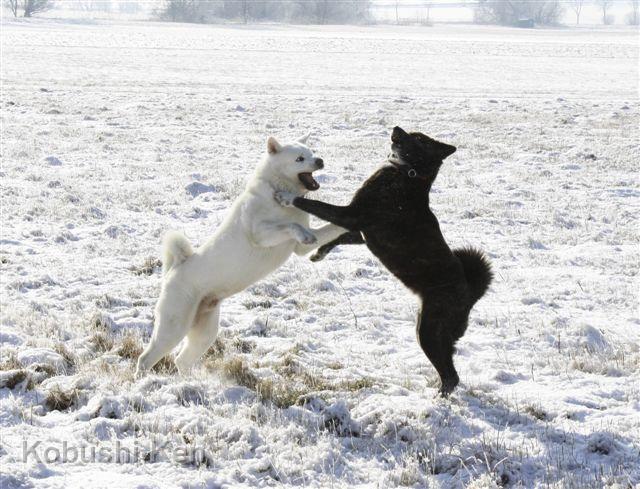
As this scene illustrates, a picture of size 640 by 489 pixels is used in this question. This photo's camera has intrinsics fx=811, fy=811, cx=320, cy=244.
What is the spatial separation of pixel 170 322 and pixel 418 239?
163cm

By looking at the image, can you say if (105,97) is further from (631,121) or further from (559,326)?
(559,326)

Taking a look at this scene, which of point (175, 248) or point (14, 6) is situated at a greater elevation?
point (14, 6)

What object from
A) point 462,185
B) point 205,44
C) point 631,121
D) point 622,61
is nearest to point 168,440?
point 462,185

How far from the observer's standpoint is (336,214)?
15.7 ft

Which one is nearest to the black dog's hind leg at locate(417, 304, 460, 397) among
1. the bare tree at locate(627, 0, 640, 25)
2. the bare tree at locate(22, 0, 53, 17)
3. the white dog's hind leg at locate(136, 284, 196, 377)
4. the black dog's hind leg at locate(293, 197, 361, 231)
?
the black dog's hind leg at locate(293, 197, 361, 231)

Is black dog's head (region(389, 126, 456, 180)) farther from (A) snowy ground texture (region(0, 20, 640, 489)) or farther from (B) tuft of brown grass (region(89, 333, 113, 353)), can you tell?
(B) tuft of brown grass (region(89, 333, 113, 353))

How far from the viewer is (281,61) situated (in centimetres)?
3425

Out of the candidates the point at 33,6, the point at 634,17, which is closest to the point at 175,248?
the point at 33,6

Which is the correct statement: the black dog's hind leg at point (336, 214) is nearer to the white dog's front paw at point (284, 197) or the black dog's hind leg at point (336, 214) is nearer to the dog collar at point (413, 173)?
the white dog's front paw at point (284, 197)

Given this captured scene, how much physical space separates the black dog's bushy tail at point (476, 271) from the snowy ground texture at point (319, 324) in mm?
617

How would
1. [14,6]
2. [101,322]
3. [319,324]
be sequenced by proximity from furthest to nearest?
1. [14,6]
2. [319,324]
3. [101,322]

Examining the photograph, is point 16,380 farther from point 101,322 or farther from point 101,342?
point 101,322

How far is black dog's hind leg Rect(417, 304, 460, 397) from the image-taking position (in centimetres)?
473

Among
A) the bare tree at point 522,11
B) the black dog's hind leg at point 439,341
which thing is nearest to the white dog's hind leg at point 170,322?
the black dog's hind leg at point 439,341
